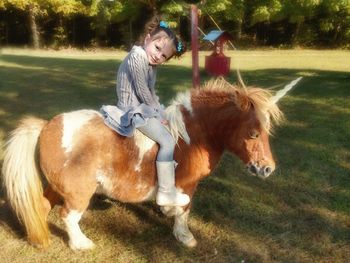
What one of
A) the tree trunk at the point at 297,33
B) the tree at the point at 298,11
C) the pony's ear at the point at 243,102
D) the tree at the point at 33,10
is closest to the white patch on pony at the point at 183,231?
the pony's ear at the point at 243,102

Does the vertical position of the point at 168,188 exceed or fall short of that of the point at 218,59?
it falls short

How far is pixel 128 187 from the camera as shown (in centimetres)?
350

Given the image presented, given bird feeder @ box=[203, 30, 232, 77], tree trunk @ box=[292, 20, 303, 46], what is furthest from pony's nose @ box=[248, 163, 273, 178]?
tree trunk @ box=[292, 20, 303, 46]

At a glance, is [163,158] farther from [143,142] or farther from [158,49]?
[158,49]

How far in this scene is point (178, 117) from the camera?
3.48 m

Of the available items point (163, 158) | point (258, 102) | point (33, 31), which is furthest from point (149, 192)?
point (33, 31)

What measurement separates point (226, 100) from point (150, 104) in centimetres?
67

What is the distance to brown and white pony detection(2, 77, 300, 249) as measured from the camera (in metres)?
3.26

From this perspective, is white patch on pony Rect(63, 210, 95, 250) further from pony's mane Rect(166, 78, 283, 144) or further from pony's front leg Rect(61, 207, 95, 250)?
pony's mane Rect(166, 78, 283, 144)

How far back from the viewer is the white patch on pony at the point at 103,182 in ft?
11.1

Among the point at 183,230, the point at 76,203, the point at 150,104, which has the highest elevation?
the point at 150,104

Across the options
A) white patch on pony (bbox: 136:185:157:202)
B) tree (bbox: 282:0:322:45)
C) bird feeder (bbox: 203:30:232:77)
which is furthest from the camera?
tree (bbox: 282:0:322:45)

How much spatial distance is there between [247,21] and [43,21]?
1587cm

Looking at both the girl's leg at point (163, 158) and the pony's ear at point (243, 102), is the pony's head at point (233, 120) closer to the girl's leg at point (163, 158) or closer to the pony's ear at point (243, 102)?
the pony's ear at point (243, 102)
